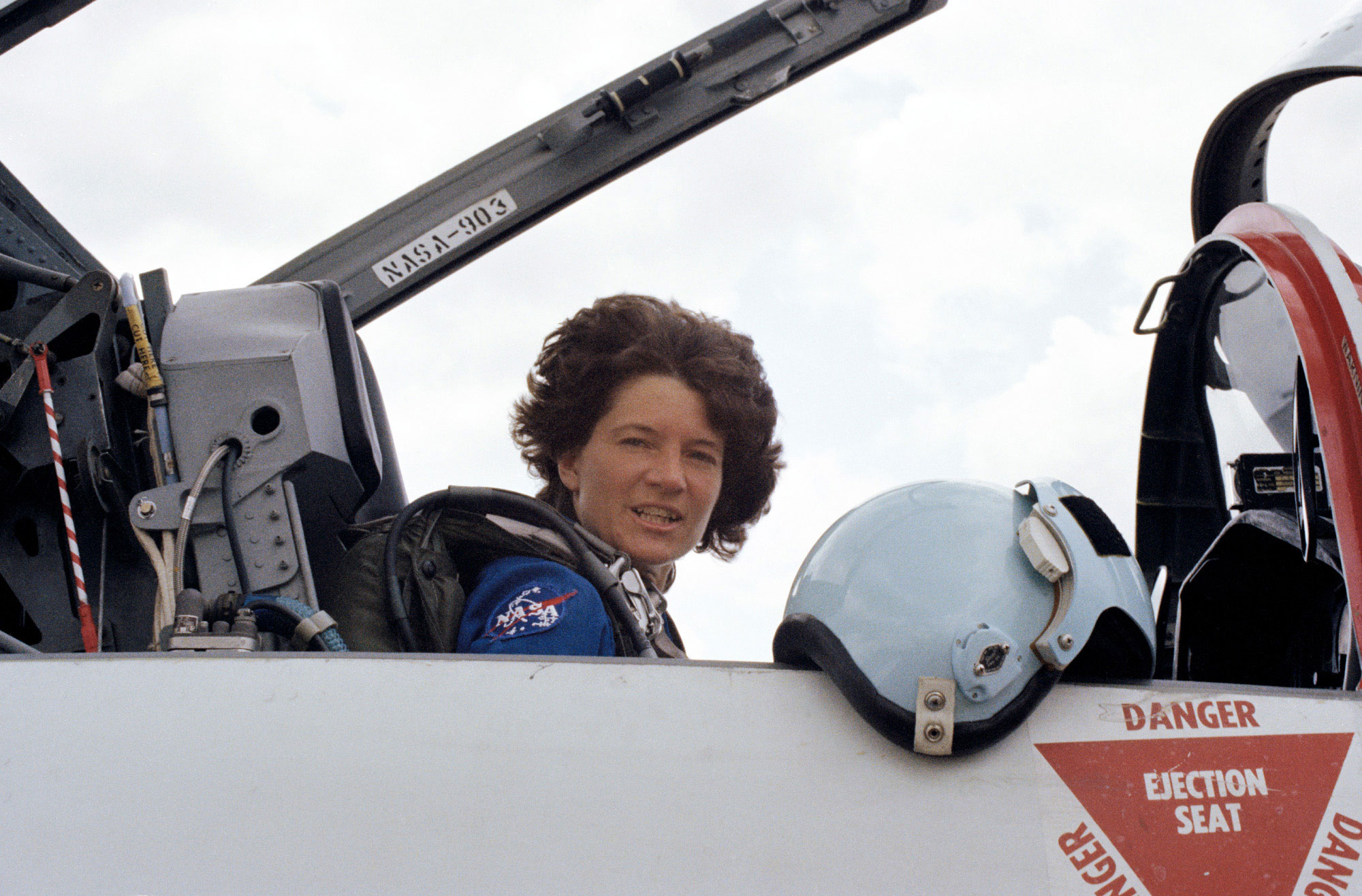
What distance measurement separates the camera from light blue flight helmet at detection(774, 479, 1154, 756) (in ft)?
3.11

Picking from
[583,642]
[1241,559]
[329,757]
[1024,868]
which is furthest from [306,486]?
[1241,559]

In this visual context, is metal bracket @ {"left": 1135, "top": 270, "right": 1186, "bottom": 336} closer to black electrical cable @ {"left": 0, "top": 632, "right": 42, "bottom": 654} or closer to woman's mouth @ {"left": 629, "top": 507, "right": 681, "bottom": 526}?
woman's mouth @ {"left": 629, "top": 507, "right": 681, "bottom": 526}

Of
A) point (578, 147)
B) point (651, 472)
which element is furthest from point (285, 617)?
point (578, 147)

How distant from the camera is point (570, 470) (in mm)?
1962

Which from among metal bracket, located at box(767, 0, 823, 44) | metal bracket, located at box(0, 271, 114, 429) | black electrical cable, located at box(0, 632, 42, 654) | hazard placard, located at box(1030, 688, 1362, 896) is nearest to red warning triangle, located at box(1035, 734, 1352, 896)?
hazard placard, located at box(1030, 688, 1362, 896)

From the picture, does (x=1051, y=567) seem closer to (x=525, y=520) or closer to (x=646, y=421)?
(x=525, y=520)

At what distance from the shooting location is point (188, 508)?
132 centimetres

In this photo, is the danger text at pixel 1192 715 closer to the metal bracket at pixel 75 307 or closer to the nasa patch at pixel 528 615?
the nasa patch at pixel 528 615

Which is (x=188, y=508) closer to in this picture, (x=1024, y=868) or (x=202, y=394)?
(x=202, y=394)

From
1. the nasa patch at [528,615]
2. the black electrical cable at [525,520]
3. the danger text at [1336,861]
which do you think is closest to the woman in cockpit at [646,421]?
the black electrical cable at [525,520]

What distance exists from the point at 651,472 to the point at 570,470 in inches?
9.5

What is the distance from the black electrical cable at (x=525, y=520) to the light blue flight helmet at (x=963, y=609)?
0.32 metres

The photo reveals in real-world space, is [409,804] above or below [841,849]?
above

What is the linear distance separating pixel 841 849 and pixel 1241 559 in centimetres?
117
